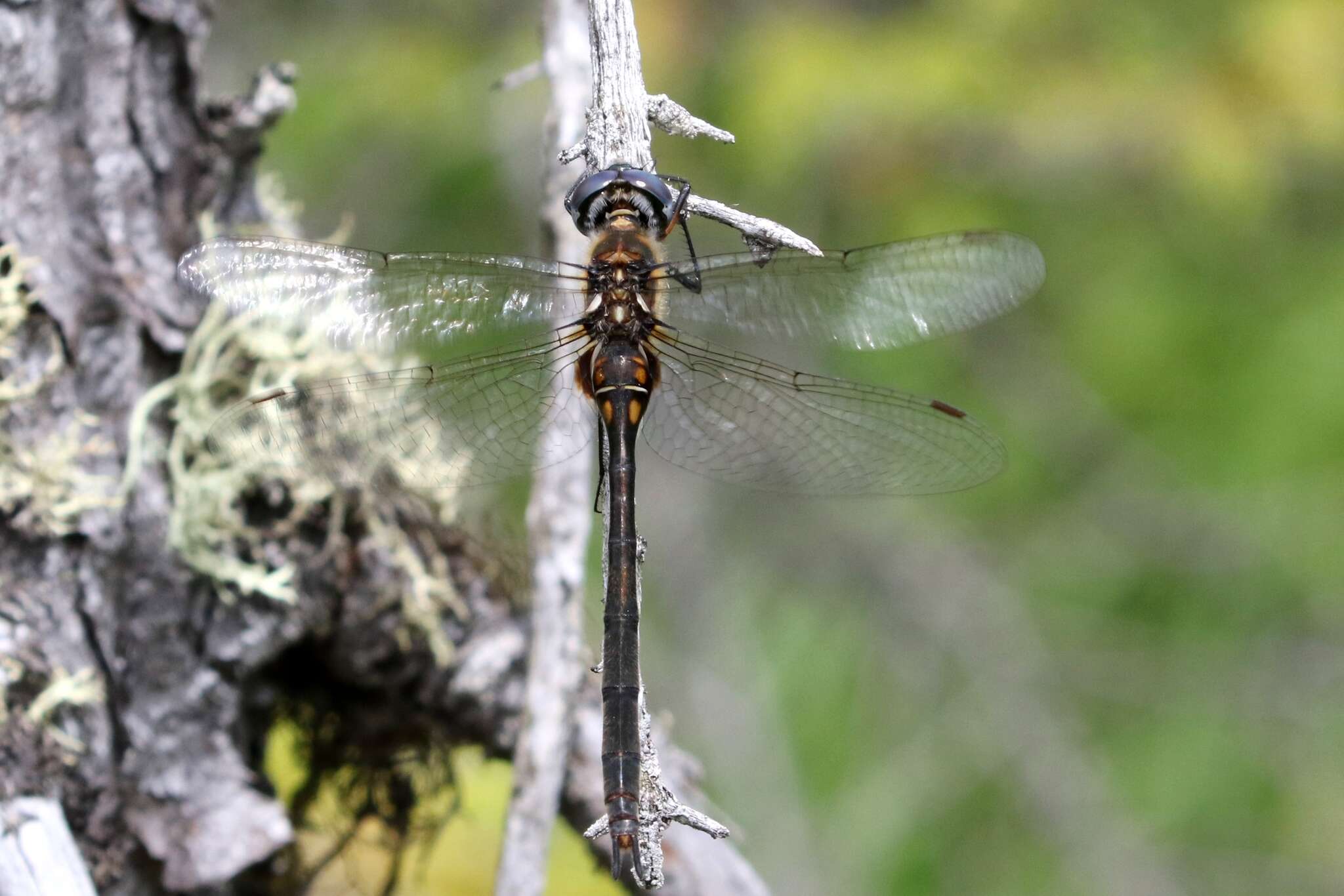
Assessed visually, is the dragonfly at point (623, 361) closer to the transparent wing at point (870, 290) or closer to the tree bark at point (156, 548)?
the transparent wing at point (870, 290)

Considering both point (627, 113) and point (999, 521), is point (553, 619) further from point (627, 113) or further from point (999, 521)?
point (999, 521)

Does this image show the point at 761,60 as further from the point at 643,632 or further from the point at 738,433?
the point at 643,632

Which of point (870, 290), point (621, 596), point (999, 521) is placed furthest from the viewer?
point (999, 521)

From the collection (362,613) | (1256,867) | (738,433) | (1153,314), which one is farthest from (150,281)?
(1256,867)

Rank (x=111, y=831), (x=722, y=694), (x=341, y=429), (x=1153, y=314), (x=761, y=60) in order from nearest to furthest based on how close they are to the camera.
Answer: (x=111, y=831)
(x=341, y=429)
(x=761, y=60)
(x=1153, y=314)
(x=722, y=694)

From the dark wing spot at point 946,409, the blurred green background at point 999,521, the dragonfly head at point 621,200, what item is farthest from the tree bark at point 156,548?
the blurred green background at point 999,521

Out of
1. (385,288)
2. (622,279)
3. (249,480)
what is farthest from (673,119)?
(249,480)

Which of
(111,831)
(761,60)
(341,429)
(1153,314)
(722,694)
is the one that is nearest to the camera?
(111,831)
